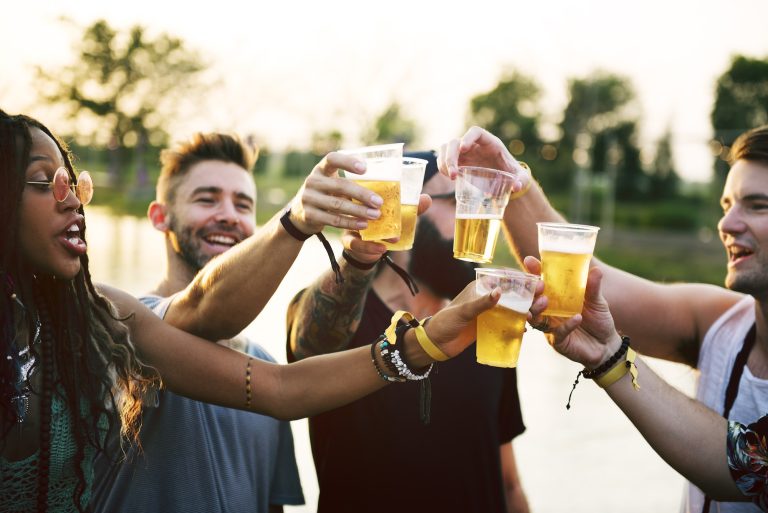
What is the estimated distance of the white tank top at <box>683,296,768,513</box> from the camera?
9.16 ft

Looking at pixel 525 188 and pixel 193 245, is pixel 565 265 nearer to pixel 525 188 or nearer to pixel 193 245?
pixel 525 188

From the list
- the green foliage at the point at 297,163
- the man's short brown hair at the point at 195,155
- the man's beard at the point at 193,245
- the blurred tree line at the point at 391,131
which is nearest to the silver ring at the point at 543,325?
the man's beard at the point at 193,245

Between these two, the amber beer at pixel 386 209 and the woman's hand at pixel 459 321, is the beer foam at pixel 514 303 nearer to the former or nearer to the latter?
the woman's hand at pixel 459 321

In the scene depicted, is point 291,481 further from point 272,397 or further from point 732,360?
point 732,360

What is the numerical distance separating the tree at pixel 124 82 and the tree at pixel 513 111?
2389cm

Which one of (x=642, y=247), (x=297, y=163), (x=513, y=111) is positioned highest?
(x=513, y=111)

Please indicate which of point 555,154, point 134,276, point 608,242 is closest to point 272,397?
point 134,276

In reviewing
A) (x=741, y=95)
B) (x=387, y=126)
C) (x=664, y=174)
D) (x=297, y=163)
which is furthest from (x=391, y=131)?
(x=741, y=95)

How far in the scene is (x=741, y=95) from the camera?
3975 cm

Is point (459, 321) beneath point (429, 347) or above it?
above

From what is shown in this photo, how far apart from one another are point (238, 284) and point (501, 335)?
93 centimetres

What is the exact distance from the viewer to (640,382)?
2.49 metres

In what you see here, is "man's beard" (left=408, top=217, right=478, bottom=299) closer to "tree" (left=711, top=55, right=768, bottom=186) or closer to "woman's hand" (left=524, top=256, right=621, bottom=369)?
"woman's hand" (left=524, top=256, right=621, bottom=369)

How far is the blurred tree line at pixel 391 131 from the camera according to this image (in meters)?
38.1
